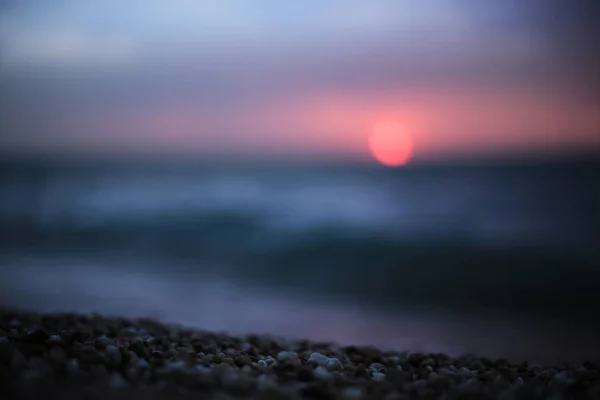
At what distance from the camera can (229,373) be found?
2230 mm

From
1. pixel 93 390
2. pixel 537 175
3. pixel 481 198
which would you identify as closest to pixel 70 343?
pixel 93 390

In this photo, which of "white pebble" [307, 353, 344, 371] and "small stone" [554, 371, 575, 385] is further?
"white pebble" [307, 353, 344, 371]

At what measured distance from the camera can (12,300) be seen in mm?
6148

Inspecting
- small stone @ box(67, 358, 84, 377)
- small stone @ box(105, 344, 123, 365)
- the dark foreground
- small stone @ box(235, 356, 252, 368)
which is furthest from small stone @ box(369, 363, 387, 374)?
small stone @ box(67, 358, 84, 377)

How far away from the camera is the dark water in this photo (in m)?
6.12

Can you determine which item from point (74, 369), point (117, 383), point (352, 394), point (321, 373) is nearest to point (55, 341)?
point (74, 369)

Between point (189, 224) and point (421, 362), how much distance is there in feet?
35.1

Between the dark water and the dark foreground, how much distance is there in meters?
2.19

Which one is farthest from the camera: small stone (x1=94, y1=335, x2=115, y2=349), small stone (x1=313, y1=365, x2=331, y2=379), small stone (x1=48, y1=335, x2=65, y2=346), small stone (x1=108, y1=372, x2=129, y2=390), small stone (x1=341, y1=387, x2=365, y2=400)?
small stone (x1=94, y1=335, x2=115, y2=349)

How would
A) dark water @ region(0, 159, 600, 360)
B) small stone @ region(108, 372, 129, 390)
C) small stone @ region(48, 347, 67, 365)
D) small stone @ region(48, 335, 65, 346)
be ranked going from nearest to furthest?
small stone @ region(108, 372, 129, 390)
small stone @ region(48, 347, 67, 365)
small stone @ region(48, 335, 65, 346)
dark water @ region(0, 159, 600, 360)

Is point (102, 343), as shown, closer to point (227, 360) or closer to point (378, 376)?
point (227, 360)

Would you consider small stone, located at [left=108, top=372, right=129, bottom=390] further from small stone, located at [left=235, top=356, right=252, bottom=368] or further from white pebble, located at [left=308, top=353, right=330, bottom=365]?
white pebble, located at [left=308, top=353, right=330, bottom=365]

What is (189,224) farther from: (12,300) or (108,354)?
(108,354)

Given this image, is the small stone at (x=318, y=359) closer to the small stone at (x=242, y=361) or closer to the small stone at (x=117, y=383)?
the small stone at (x=242, y=361)
